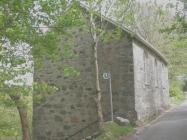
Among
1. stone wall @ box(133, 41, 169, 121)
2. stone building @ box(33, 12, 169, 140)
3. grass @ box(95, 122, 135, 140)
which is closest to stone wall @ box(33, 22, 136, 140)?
stone building @ box(33, 12, 169, 140)

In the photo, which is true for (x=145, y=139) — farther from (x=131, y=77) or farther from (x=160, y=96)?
(x=160, y=96)

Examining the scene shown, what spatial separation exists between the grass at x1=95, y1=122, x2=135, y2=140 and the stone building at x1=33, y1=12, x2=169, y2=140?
7.51ft

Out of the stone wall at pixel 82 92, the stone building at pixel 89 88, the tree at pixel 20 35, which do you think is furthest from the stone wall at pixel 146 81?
the tree at pixel 20 35

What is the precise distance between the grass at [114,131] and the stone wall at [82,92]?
240 centimetres

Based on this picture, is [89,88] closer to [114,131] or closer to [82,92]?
[82,92]

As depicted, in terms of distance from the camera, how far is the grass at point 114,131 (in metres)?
16.5

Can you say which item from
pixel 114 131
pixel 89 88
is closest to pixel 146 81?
pixel 89 88

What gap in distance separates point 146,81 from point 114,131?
Answer: 8592 millimetres

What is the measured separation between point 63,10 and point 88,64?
985 centimetres

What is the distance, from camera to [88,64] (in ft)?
75.3

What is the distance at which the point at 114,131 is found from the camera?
17.5m

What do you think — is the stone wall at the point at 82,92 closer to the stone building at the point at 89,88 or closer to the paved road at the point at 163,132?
the stone building at the point at 89,88

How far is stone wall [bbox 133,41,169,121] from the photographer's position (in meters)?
22.3

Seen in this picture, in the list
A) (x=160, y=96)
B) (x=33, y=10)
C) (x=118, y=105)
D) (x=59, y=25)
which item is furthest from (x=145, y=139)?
(x=160, y=96)
